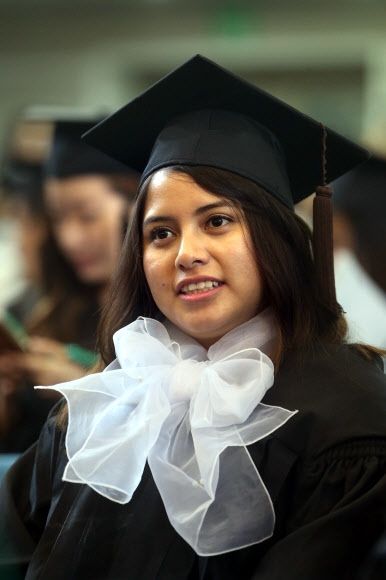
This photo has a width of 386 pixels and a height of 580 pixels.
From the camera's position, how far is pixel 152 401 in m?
1.18

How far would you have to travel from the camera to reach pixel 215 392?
3.75ft

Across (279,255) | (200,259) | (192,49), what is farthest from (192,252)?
(192,49)

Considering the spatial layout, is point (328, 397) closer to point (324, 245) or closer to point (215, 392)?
point (215, 392)

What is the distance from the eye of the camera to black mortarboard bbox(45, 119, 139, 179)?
8.67 ft

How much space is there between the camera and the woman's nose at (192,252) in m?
1.20

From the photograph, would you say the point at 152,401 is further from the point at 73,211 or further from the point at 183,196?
the point at 73,211

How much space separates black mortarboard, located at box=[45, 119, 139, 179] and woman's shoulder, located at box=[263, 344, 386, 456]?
1.57 m

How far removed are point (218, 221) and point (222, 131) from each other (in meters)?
0.16

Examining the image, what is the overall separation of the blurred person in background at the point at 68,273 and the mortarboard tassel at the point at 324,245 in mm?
1281

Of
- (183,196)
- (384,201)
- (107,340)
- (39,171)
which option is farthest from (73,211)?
(183,196)

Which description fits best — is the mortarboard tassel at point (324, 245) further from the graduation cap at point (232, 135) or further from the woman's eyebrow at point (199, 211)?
the woman's eyebrow at point (199, 211)

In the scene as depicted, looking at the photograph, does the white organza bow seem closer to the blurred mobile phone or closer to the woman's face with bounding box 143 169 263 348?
the woman's face with bounding box 143 169 263 348

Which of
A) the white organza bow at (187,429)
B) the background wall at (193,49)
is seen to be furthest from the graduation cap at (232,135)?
the background wall at (193,49)

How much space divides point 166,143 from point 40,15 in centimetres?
311
